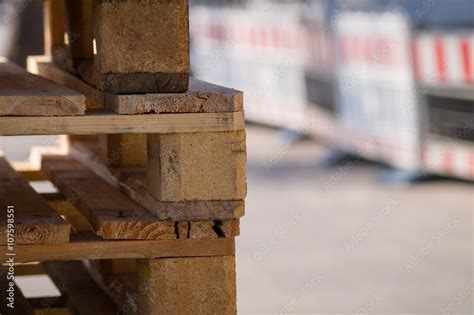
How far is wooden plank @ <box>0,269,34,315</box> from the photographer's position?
4355mm

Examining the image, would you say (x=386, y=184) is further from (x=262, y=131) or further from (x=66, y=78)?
(x=66, y=78)

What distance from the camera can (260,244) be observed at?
10766 mm

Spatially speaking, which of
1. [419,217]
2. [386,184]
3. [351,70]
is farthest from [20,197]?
[351,70]

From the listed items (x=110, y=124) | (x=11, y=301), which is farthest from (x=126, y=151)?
(x=110, y=124)

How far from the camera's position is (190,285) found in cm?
383

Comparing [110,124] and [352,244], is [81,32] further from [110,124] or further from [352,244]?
[352,244]

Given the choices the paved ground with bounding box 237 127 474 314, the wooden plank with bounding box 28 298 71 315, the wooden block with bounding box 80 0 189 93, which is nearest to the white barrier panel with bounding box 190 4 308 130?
the paved ground with bounding box 237 127 474 314

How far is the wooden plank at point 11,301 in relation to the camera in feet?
14.3

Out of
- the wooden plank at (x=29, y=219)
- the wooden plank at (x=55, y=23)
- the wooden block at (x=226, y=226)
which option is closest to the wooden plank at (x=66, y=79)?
the wooden plank at (x=55, y=23)

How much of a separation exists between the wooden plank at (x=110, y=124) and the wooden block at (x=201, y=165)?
5 cm

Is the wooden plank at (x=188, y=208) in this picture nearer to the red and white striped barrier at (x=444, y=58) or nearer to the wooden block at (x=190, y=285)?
the wooden block at (x=190, y=285)

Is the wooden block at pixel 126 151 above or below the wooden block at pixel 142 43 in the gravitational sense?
below

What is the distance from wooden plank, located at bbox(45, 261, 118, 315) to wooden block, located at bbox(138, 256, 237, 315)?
68cm

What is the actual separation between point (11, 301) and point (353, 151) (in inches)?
425
